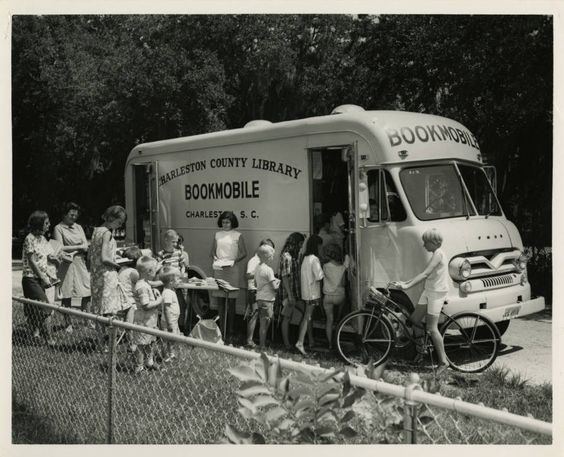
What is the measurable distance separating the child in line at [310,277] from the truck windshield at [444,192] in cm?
123

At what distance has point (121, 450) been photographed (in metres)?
3.15

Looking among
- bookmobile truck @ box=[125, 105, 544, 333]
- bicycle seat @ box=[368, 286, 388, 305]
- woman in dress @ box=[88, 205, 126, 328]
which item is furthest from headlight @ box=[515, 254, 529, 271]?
woman in dress @ box=[88, 205, 126, 328]

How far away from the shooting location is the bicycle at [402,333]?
21.4 feet

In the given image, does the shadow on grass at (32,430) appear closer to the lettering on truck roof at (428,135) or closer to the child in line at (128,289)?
the child in line at (128,289)

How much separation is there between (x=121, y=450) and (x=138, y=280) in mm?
3561

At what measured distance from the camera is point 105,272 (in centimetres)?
699

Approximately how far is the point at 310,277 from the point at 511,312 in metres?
2.26

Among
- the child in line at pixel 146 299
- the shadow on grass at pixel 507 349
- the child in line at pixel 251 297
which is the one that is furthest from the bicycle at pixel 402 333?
the child in line at pixel 146 299

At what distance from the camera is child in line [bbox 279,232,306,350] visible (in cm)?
755

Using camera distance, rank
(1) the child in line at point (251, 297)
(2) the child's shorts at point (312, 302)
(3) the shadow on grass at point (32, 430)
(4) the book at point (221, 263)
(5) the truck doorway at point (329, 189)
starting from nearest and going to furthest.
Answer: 1. (3) the shadow on grass at point (32, 430)
2. (2) the child's shorts at point (312, 302)
3. (1) the child in line at point (251, 297)
4. (5) the truck doorway at point (329, 189)
5. (4) the book at point (221, 263)

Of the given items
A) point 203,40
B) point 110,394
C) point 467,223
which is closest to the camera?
point 110,394

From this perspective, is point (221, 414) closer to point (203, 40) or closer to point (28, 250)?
point (28, 250)

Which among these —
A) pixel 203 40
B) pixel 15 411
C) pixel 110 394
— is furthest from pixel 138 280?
pixel 203 40

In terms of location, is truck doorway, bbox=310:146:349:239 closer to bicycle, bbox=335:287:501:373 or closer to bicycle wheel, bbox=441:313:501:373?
bicycle, bbox=335:287:501:373
